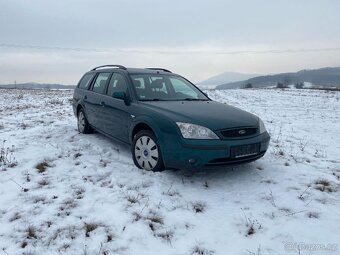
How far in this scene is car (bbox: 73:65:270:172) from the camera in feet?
15.1

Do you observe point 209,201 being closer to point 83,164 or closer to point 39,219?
point 39,219

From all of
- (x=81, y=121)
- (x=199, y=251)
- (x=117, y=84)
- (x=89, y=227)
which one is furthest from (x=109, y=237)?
(x=81, y=121)

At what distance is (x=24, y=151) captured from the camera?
632 cm

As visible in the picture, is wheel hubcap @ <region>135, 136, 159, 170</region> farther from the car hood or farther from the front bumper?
the car hood

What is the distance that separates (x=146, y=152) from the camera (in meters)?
5.19

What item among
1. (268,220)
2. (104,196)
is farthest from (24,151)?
(268,220)

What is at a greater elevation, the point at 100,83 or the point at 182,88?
the point at 100,83

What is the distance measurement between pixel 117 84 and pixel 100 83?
942mm

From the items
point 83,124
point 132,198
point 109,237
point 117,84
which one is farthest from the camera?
point 83,124

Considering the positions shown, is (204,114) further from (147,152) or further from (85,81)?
(85,81)

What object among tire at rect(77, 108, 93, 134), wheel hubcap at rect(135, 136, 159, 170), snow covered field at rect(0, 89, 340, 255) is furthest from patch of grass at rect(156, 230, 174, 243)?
tire at rect(77, 108, 93, 134)

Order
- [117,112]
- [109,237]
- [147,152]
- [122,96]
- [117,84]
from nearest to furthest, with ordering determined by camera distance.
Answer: [109,237] → [147,152] → [122,96] → [117,112] → [117,84]

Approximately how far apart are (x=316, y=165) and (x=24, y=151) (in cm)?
543

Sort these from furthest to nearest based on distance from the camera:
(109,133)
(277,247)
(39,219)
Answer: (109,133), (39,219), (277,247)
